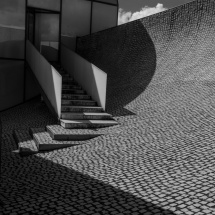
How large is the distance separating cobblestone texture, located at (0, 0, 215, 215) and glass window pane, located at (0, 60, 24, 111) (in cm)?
57

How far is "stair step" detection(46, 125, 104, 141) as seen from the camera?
7.72m

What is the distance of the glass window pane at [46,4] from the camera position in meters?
13.5

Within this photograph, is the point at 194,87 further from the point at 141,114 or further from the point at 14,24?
the point at 14,24

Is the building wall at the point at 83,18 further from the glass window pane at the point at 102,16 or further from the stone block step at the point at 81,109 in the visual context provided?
the stone block step at the point at 81,109

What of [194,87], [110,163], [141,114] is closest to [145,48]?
[194,87]

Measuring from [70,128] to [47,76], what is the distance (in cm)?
243

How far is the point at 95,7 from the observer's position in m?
15.7

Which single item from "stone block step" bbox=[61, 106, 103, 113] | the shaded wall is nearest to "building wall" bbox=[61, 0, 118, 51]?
the shaded wall

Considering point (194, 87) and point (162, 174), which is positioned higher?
point (194, 87)

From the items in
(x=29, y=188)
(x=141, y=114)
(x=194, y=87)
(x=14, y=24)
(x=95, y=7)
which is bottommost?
(x=29, y=188)

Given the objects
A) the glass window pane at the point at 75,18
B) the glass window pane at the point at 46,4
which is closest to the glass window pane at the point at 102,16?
the glass window pane at the point at 75,18

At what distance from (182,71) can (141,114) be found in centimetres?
286

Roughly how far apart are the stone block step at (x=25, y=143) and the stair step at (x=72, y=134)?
518 millimetres

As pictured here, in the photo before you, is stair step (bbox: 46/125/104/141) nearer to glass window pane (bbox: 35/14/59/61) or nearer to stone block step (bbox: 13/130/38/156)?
stone block step (bbox: 13/130/38/156)
